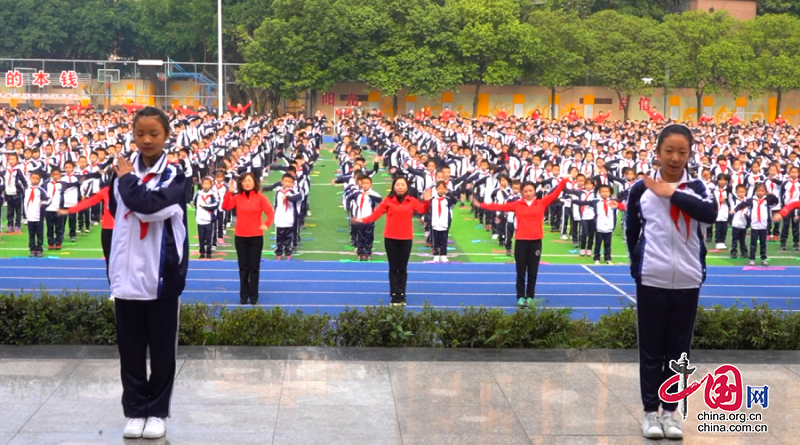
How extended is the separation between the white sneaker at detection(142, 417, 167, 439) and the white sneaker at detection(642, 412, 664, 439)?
8.76ft

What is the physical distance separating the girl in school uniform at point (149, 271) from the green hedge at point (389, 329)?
206 cm

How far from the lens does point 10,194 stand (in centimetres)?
2108

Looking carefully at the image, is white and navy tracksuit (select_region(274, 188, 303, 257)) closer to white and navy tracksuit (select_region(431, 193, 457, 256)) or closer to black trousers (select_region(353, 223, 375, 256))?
black trousers (select_region(353, 223, 375, 256))

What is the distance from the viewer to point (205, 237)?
18359 millimetres

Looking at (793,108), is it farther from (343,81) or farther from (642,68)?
(343,81)

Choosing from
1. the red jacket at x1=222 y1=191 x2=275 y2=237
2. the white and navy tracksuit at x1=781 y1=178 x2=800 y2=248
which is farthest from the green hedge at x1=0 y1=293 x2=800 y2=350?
the white and navy tracksuit at x1=781 y1=178 x2=800 y2=248

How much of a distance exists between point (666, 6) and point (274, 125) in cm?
3644

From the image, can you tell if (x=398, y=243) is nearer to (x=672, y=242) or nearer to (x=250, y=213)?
(x=250, y=213)

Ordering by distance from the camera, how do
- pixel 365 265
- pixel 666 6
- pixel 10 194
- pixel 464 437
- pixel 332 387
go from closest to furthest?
pixel 464 437
pixel 332 387
pixel 365 265
pixel 10 194
pixel 666 6

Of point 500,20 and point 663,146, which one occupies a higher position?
point 500,20

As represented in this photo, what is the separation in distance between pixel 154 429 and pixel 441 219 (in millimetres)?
12480

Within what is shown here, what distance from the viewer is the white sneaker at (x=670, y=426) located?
6.02 meters

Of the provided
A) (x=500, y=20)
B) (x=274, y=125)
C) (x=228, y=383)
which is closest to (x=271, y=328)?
(x=228, y=383)

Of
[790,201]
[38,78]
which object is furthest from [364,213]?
[38,78]
